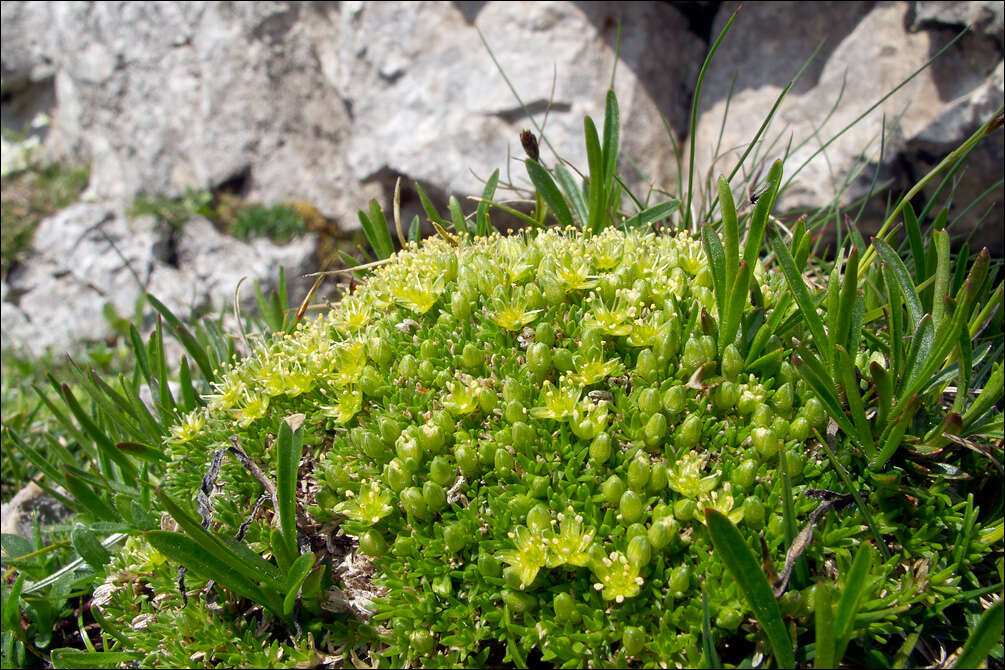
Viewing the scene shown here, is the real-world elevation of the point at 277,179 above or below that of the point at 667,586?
above

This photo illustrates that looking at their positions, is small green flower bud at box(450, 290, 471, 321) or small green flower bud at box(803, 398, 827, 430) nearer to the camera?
small green flower bud at box(803, 398, 827, 430)

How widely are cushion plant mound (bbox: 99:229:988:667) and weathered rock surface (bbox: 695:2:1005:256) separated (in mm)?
2792

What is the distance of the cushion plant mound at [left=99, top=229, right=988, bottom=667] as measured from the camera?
67.5 inches

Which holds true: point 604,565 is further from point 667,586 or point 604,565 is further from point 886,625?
point 886,625

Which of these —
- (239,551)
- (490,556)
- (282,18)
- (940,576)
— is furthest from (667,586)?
(282,18)

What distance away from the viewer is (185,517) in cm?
172

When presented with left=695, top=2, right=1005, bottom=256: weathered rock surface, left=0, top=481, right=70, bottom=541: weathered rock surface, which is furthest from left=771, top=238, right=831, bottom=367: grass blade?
left=0, top=481, right=70, bottom=541: weathered rock surface

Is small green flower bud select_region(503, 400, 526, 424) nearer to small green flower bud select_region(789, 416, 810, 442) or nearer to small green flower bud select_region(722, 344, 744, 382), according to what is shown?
small green flower bud select_region(722, 344, 744, 382)

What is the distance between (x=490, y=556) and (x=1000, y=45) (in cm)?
533

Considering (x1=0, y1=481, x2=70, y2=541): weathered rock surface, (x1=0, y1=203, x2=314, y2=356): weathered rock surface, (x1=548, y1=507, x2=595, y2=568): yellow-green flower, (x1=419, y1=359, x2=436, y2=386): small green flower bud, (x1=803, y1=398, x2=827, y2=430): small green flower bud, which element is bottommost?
(x1=0, y1=481, x2=70, y2=541): weathered rock surface

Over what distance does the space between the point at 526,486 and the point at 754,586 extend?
607 mm

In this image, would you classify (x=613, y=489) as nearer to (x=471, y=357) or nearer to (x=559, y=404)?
(x=559, y=404)

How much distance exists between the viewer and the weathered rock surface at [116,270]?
7184 mm

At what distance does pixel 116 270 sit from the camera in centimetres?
744
